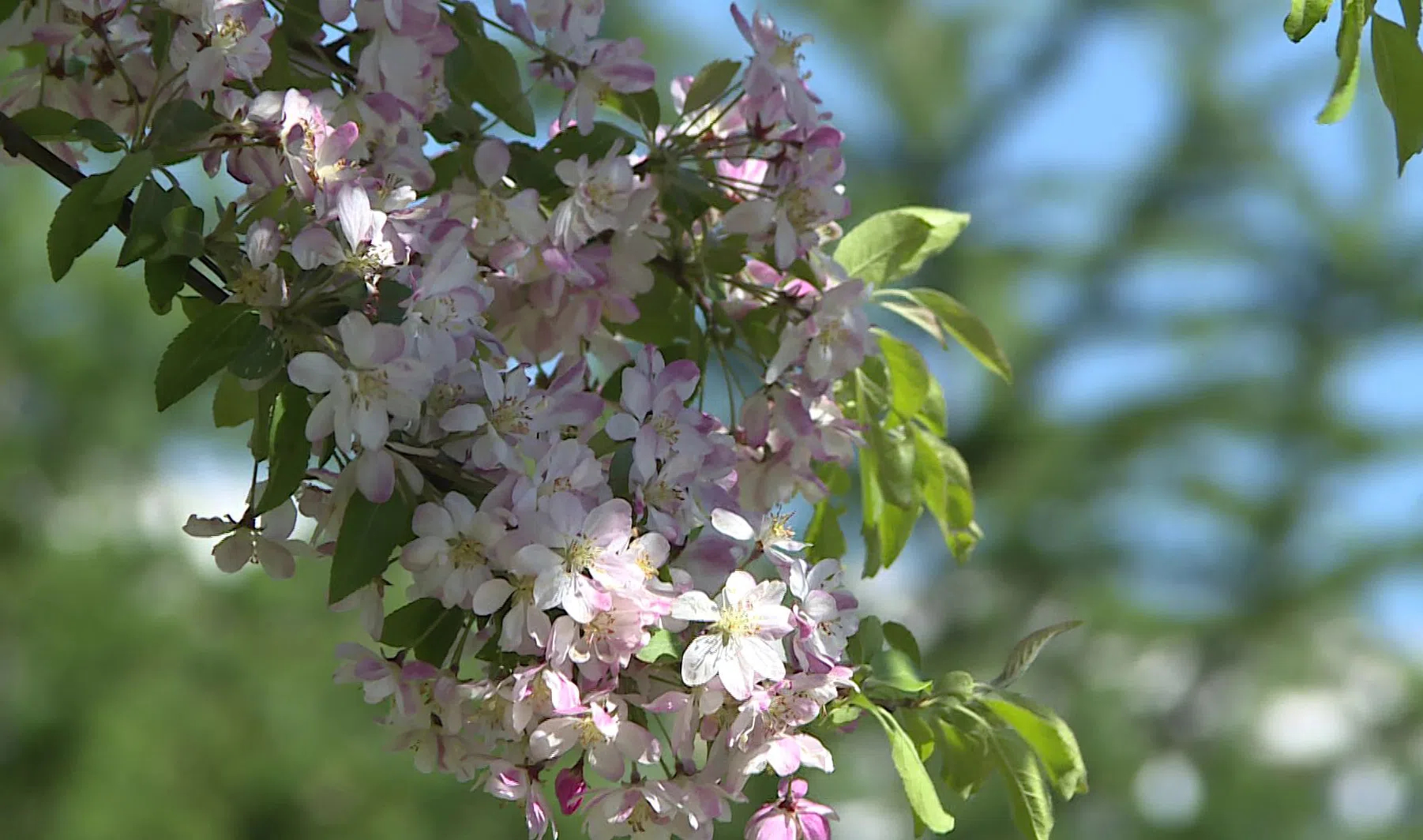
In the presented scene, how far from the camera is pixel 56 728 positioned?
3459 mm

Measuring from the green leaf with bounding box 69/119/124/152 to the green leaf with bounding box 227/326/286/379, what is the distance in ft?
0.34

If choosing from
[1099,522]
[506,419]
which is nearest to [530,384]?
[506,419]

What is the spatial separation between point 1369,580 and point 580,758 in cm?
406

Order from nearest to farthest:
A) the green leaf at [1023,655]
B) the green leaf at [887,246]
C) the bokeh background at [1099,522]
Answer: the green leaf at [1023,655] → the green leaf at [887,246] → the bokeh background at [1099,522]

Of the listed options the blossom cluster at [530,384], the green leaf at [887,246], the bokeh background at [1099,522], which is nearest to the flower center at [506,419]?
the blossom cluster at [530,384]

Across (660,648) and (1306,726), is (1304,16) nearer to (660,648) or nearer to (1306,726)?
(660,648)

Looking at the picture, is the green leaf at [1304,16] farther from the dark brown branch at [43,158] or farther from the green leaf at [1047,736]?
the dark brown branch at [43,158]

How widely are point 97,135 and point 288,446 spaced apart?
0.13 meters

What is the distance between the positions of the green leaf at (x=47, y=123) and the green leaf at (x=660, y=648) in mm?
259

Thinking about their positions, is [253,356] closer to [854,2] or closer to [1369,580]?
[854,2]

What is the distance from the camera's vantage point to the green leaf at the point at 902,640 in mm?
524

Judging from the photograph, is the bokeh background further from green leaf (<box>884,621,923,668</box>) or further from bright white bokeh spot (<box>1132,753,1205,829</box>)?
green leaf (<box>884,621,923,668</box>)

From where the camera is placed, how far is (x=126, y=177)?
1.50 feet

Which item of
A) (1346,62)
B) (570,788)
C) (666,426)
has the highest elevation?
(1346,62)
